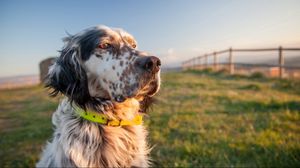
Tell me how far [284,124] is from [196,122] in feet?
5.13

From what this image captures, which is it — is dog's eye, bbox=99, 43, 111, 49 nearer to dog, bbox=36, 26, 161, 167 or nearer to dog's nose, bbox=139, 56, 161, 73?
dog, bbox=36, 26, 161, 167

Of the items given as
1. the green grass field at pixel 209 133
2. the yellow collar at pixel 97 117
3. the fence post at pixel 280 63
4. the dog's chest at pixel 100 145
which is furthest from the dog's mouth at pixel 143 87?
the fence post at pixel 280 63

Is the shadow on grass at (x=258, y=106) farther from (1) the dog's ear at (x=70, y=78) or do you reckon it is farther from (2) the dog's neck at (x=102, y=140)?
(1) the dog's ear at (x=70, y=78)

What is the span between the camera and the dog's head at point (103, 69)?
2.24m

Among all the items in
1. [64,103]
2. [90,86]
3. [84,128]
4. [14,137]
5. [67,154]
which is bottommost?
[14,137]

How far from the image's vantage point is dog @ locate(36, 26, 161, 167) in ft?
7.59

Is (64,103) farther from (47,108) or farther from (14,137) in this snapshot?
(47,108)

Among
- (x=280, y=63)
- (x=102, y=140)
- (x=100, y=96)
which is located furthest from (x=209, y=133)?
(x=280, y=63)

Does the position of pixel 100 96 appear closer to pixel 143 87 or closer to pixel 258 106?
pixel 143 87

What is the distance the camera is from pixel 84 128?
2.56m

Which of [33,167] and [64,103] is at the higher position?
[64,103]

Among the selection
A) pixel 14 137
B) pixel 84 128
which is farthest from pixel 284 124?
pixel 14 137

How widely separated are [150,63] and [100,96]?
708 millimetres

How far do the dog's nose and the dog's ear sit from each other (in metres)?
0.70
